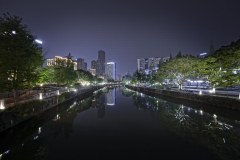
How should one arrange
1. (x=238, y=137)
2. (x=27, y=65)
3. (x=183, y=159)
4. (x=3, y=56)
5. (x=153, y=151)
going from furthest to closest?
1. (x=27, y=65)
2. (x=3, y=56)
3. (x=238, y=137)
4. (x=153, y=151)
5. (x=183, y=159)

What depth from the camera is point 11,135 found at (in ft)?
39.1

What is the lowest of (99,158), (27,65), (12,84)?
(99,158)

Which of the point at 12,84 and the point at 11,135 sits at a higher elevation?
the point at 12,84

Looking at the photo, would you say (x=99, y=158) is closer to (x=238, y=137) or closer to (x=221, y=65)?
(x=238, y=137)

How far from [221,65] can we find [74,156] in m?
24.6

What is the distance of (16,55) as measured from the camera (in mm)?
17344

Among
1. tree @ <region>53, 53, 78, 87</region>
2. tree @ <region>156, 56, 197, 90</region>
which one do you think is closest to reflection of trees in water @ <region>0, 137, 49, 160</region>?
tree @ <region>53, 53, 78, 87</region>

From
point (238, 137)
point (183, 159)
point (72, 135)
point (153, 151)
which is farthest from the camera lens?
point (72, 135)

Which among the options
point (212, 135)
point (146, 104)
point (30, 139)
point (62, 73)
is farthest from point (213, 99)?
point (62, 73)

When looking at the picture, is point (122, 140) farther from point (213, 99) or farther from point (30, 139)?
point (213, 99)

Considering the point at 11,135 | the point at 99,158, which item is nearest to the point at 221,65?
the point at 99,158

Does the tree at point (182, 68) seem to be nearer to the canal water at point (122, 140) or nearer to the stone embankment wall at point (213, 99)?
the stone embankment wall at point (213, 99)

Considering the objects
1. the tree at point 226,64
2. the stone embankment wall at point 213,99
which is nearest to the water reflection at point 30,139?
the tree at point 226,64

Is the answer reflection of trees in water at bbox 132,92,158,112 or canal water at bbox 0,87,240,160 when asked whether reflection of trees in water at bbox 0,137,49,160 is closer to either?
canal water at bbox 0,87,240,160
